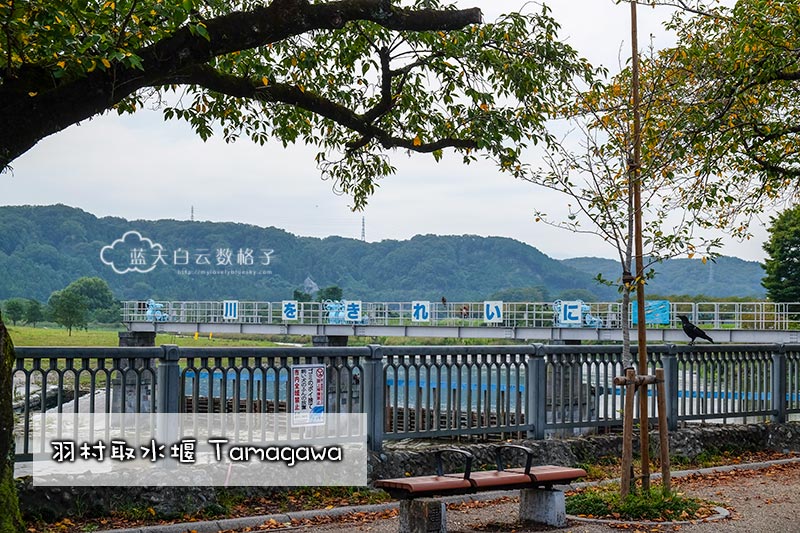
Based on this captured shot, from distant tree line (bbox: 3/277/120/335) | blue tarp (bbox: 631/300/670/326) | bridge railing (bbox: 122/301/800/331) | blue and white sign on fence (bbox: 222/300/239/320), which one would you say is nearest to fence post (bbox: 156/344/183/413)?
bridge railing (bbox: 122/301/800/331)

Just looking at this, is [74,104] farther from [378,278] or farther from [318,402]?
[378,278]

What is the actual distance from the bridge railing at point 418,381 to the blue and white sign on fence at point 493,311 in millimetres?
44999

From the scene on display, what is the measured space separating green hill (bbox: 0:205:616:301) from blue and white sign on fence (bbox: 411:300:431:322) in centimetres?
5546

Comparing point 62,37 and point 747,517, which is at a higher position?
point 62,37

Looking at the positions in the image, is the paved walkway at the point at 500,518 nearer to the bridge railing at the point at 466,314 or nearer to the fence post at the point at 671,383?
the fence post at the point at 671,383

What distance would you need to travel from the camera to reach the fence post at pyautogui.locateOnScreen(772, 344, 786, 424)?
46.9ft

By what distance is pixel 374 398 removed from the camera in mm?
9867

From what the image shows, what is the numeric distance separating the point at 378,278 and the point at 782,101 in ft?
378

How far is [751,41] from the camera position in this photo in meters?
12.9

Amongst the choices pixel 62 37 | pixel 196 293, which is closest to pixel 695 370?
pixel 62 37

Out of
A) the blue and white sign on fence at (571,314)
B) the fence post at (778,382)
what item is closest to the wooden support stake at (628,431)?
the fence post at (778,382)

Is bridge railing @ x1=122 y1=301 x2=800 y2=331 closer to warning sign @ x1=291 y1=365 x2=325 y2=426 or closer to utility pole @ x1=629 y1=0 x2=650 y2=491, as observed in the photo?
utility pole @ x1=629 y1=0 x2=650 y2=491

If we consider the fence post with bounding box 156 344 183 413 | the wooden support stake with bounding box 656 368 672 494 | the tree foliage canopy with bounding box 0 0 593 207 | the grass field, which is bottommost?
the grass field

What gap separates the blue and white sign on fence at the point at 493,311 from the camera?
5962 cm
